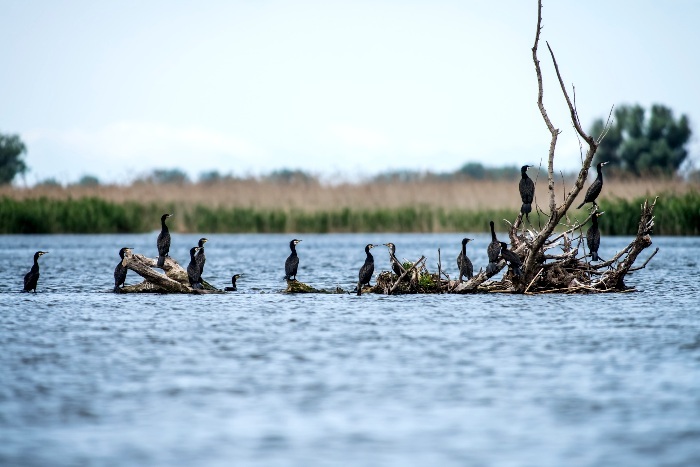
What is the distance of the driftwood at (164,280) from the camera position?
17.0m

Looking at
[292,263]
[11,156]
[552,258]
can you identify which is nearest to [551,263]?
[552,258]

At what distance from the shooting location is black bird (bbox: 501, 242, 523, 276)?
51.9ft

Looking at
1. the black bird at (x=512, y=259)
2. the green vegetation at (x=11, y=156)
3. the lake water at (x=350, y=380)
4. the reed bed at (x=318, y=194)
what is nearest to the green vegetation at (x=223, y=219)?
the reed bed at (x=318, y=194)

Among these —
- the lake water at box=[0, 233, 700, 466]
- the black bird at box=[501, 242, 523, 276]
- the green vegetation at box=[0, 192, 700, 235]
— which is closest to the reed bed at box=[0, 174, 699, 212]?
the green vegetation at box=[0, 192, 700, 235]

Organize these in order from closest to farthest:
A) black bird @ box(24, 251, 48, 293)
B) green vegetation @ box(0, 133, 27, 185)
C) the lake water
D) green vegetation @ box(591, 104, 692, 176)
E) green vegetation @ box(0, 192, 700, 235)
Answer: the lake water → black bird @ box(24, 251, 48, 293) → green vegetation @ box(0, 192, 700, 235) → green vegetation @ box(591, 104, 692, 176) → green vegetation @ box(0, 133, 27, 185)

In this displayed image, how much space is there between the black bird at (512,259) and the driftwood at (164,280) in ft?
15.5

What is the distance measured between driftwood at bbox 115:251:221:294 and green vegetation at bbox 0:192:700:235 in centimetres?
2280

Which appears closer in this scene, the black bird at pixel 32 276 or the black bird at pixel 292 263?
the black bird at pixel 292 263

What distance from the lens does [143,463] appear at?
662 centimetres

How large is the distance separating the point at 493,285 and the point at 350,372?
24.8 feet

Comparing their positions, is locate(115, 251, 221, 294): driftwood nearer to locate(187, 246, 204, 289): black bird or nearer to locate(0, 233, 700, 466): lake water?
locate(187, 246, 204, 289): black bird

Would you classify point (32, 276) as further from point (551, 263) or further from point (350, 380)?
point (350, 380)

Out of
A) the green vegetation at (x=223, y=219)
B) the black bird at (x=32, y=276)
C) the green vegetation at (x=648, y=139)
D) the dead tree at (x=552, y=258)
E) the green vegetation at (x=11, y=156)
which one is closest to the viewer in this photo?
the dead tree at (x=552, y=258)

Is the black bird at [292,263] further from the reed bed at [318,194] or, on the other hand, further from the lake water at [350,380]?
the reed bed at [318,194]
